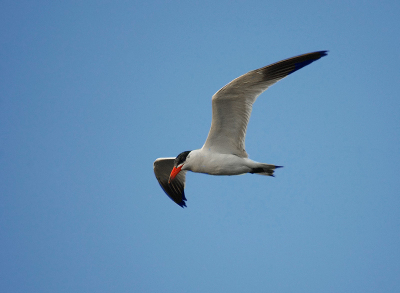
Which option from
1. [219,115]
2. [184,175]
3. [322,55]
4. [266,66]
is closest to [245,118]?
[219,115]

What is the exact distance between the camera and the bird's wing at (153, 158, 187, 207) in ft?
44.4

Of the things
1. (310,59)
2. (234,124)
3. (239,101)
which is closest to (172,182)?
(234,124)

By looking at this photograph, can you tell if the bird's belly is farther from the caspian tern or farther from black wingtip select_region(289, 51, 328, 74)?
black wingtip select_region(289, 51, 328, 74)

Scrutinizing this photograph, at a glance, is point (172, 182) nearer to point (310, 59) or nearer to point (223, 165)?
point (223, 165)

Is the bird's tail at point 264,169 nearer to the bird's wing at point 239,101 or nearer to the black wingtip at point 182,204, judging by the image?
the bird's wing at point 239,101

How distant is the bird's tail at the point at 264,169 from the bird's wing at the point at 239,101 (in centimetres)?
46

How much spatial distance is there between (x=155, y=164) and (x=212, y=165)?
334 centimetres

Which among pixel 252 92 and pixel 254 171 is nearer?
pixel 252 92

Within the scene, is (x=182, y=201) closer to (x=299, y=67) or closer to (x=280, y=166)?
(x=280, y=166)

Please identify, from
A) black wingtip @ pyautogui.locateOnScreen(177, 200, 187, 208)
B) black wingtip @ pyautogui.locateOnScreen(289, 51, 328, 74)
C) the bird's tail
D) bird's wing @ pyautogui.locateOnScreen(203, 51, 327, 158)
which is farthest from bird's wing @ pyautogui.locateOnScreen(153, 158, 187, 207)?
black wingtip @ pyautogui.locateOnScreen(289, 51, 328, 74)

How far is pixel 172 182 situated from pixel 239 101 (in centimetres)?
472

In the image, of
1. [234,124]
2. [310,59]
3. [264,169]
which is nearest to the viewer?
[310,59]

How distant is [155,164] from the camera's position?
1347cm

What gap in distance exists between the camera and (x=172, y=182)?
13664mm
